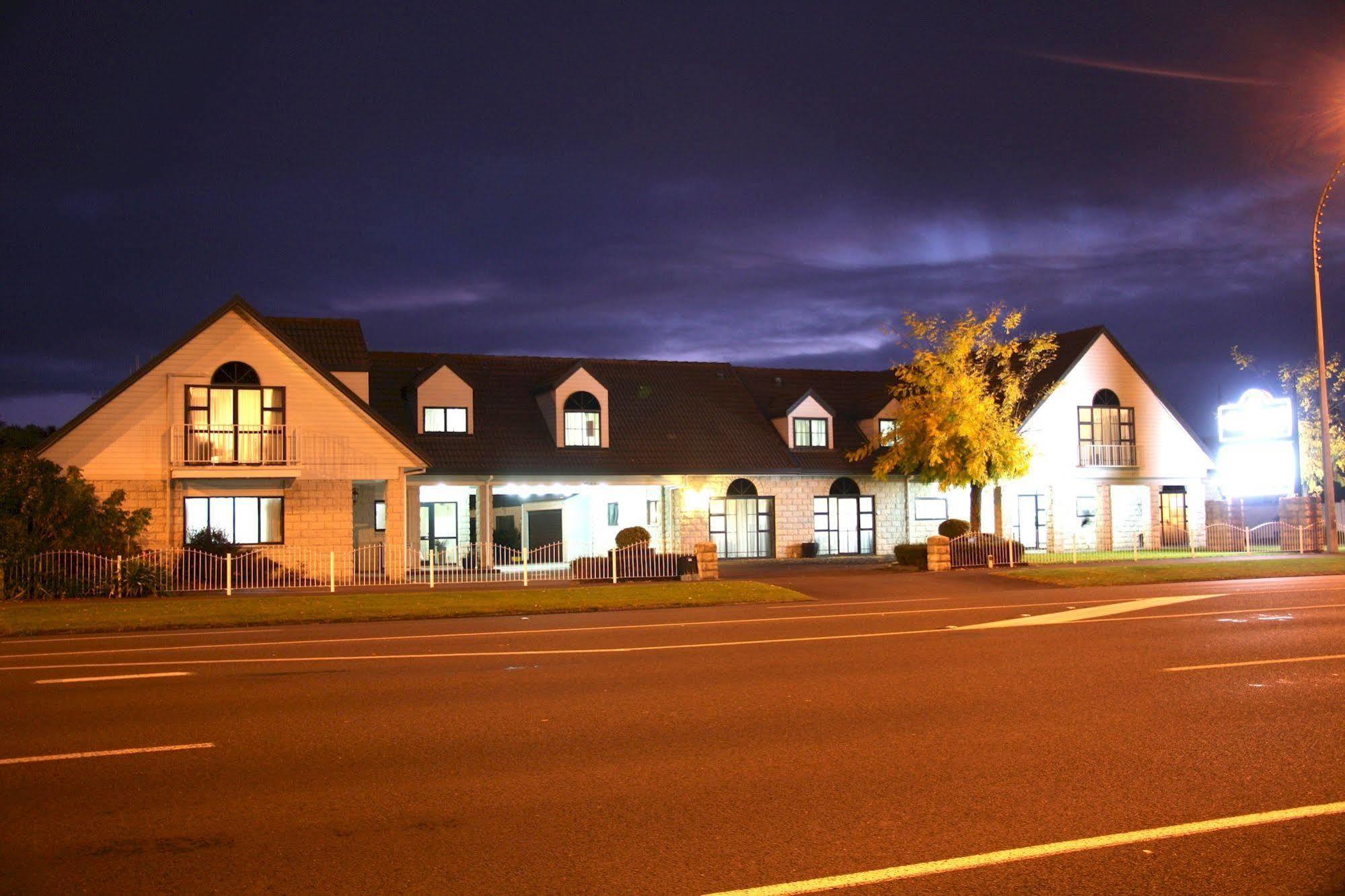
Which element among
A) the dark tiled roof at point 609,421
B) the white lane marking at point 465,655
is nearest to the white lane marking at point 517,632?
the white lane marking at point 465,655

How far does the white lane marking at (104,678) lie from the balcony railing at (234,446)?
1900cm

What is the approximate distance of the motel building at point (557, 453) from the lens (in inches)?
1227

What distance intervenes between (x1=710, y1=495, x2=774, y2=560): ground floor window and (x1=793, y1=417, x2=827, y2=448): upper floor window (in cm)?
264

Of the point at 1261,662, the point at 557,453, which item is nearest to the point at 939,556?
the point at 557,453

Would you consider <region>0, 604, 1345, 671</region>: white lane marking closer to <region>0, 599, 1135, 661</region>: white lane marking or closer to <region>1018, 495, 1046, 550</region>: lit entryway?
<region>0, 599, 1135, 661</region>: white lane marking

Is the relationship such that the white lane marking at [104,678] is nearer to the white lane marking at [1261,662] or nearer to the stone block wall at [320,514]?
the white lane marking at [1261,662]

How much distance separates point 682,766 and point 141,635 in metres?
13.0

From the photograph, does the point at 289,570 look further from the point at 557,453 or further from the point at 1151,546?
the point at 1151,546

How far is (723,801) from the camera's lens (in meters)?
7.11

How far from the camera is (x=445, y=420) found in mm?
37594

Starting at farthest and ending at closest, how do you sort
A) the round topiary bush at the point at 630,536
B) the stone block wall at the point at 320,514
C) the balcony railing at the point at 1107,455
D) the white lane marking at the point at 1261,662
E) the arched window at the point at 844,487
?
the balcony railing at the point at 1107,455 < the arched window at the point at 844,487 < the round topiary bush at the point at 630,536 < the stone block wall at the point at 320,514 < the white lane marking at the point at 1261,662

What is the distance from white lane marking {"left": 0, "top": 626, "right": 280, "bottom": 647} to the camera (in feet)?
57.7

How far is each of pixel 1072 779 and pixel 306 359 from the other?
27596 millimetres

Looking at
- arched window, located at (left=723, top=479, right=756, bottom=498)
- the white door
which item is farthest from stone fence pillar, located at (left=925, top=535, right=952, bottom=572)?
the white door
